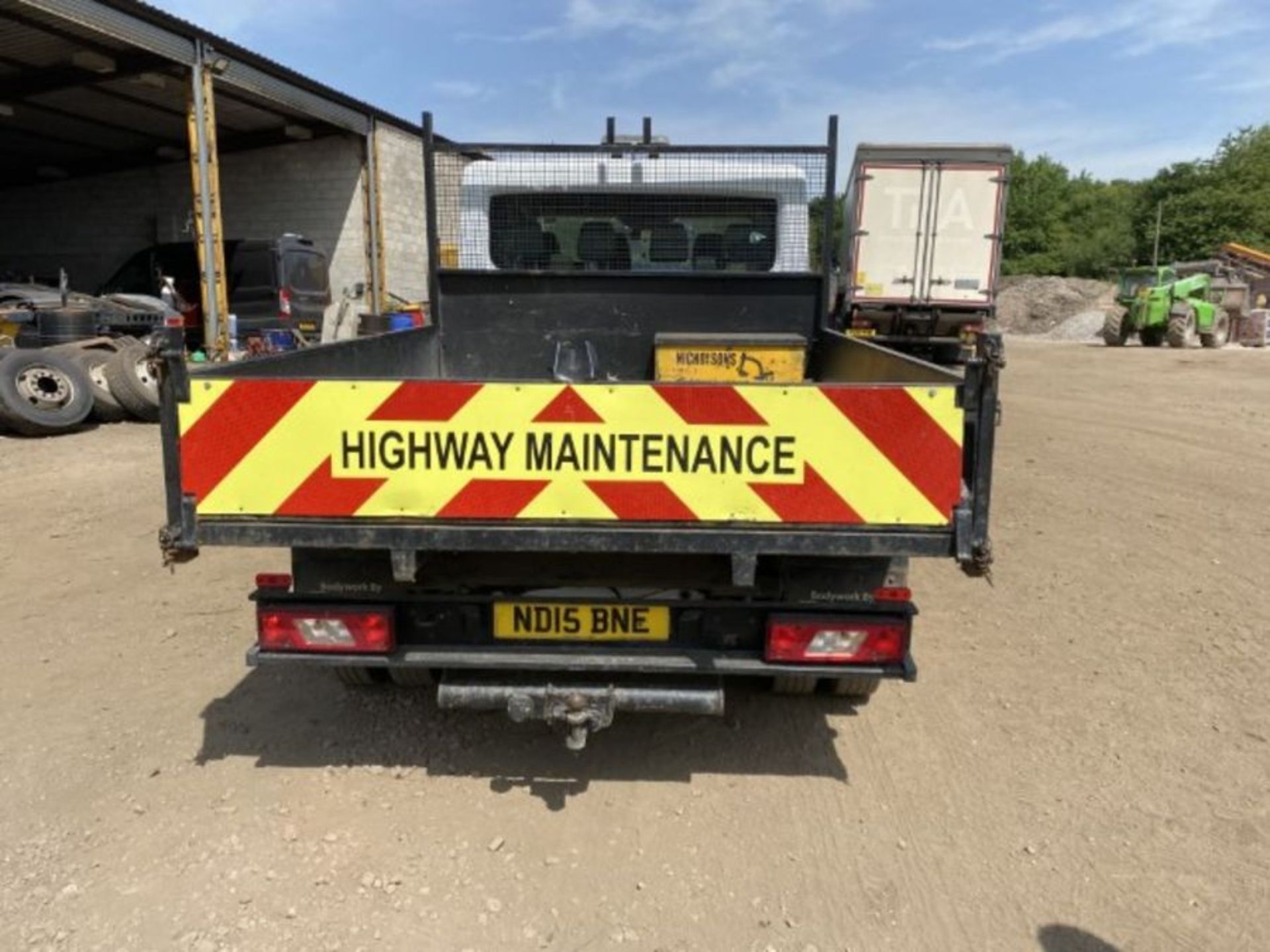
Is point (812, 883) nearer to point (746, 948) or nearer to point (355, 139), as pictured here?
point (746, 948)

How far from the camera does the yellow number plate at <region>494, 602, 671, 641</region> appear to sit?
9.32ft

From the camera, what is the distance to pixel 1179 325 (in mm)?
23688

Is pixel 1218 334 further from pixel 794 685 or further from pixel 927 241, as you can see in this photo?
pixel 794 685

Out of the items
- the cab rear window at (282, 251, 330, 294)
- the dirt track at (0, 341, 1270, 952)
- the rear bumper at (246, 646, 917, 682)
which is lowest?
the dirt track at (0, 341, 1270, 952)

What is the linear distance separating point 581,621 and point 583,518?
1.54 feet

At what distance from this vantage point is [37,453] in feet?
27.6

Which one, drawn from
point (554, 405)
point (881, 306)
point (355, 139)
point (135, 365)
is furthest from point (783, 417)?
point (355, 139)

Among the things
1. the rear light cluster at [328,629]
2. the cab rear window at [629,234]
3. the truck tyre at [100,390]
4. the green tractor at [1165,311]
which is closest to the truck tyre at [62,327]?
the truck tyre at [100,390]

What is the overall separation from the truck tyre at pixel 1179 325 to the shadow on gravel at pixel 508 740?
969 inches

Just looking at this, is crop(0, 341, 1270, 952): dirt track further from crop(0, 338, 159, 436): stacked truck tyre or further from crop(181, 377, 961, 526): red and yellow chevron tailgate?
crop(0, 338, 159, 436): stacked truck tyre

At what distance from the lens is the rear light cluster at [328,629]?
9.32ft

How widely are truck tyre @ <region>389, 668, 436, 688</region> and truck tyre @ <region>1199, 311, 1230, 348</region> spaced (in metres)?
27.6

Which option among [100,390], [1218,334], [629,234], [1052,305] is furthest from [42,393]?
[1052,305]

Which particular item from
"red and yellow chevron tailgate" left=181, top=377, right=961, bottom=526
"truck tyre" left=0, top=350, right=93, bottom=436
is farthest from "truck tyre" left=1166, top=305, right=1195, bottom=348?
"red and yellow chevron tailgate" left=181, top=377, right=961, bottom=526
